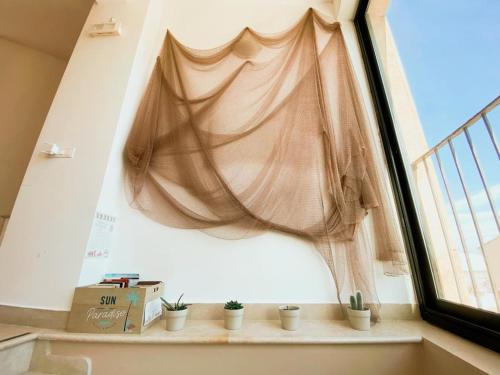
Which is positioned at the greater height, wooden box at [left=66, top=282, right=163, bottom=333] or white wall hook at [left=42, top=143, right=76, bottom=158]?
white wall hook at [left=42, top=143, right=76, bottom=158]

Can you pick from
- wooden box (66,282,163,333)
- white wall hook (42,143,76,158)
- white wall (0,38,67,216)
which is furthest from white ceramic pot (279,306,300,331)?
white wall (0,38,67,216)

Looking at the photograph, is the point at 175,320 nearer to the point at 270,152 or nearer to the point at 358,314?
the point at 358,314

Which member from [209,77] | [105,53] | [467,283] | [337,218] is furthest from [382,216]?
[105,53]

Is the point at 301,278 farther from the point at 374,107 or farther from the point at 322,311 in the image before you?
the point at 374,107

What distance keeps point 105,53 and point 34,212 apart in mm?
958

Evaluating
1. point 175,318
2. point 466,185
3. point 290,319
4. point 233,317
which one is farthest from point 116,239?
point 466,185

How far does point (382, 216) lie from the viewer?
0.92 m

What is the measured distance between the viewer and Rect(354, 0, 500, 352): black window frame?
66cm

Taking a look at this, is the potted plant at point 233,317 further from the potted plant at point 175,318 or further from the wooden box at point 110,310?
the wooden box at point 110,310

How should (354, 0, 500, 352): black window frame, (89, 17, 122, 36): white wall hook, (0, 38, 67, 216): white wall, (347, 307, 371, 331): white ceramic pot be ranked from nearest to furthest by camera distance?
(354, 0, 500, 352): black window frame, (347, 307, 371, 331): white ceramic pot, (89, 17, 122, 36): white wall hook, (0, 38, 67, 216): white wall

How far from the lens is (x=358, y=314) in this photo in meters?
0.79

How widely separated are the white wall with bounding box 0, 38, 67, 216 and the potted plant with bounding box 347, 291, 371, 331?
2.02 metres

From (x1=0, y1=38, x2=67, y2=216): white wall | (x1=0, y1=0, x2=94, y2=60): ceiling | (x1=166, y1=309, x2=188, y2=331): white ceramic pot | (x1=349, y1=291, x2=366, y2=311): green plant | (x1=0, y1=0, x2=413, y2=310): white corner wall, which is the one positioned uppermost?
(x1=0, y1=0, x2=94, y2=60): ceiling

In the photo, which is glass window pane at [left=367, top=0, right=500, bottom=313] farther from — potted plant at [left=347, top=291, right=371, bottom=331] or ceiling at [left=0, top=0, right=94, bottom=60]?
ceiling at [left=0, top=0, right=94, bottom=60]
